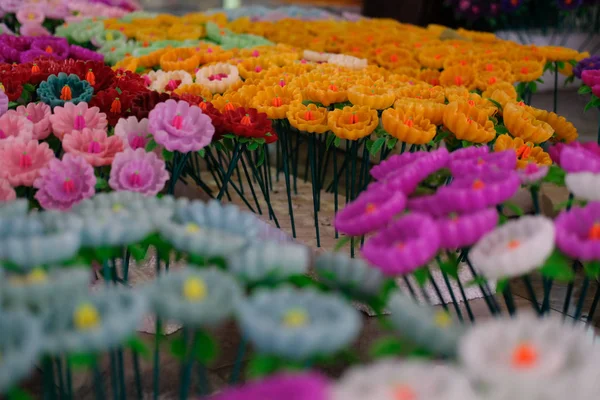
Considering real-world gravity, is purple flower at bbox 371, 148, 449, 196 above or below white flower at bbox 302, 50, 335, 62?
above

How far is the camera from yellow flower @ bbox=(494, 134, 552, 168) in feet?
4.10

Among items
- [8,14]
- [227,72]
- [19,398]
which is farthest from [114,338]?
[8,14]

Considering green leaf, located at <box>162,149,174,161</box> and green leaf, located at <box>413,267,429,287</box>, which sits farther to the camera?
green leaf, located at <box>162,149,174,161</box>

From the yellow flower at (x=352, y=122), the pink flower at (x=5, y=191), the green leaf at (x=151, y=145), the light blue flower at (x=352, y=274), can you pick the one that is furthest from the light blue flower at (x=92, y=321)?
the yellow flower at (x=352, y=122)

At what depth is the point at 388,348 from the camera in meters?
0.63

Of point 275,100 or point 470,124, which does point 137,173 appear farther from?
point 470,124

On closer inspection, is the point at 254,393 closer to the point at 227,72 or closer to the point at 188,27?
the point at 227,72

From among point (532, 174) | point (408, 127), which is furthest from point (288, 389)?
point (408, 127)

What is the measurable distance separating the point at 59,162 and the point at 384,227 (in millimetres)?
541

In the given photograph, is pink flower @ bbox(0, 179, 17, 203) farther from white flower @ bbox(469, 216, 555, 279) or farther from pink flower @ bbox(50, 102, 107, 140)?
white flower @ bbox(469, 216, 555, 279)

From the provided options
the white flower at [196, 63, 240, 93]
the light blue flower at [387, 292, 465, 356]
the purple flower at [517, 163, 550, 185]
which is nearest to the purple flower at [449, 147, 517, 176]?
the purple flower at [517, 163, 550, 185]

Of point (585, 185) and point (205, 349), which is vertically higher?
point (585, 185)

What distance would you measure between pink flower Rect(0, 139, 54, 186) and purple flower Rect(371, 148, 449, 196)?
526 mm

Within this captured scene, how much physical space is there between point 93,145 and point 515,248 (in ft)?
2.37
